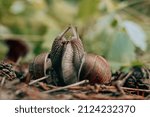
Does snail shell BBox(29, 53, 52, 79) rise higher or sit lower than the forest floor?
higher

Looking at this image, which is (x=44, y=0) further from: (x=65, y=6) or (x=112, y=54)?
(x=112, y=54)

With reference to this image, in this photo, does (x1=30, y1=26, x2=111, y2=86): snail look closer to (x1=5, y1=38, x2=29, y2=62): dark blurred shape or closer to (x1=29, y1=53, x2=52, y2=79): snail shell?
(x1=29, y1=53, x2=52, y2=79): snail shell

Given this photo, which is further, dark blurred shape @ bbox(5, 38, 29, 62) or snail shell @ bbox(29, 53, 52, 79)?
dark blurred shape @ bbox(5, 38, 29, 62)

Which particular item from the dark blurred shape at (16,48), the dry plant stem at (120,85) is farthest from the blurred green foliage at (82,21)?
the dry plant stem at (120,85)

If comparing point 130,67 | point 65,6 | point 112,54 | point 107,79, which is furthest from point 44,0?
point 107,79

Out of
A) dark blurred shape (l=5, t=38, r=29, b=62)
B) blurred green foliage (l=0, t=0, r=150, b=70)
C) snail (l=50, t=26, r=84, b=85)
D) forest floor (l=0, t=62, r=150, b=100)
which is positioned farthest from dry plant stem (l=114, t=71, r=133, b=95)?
dark blurred shape (l=5, t=38, r=29, b=62)
